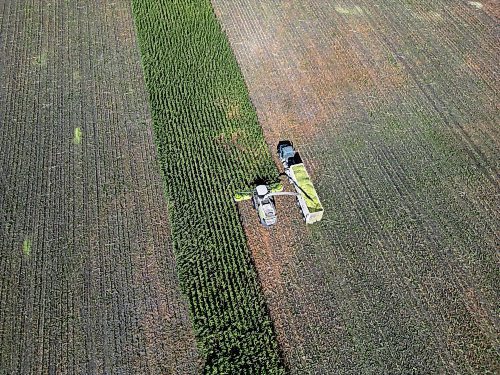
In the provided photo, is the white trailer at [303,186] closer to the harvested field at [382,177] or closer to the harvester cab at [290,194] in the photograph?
the harvester cab at [290,194]

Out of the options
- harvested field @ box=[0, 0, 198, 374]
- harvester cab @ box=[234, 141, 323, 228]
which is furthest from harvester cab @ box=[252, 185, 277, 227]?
harvested field @ box=[0, 0, 198, 374]

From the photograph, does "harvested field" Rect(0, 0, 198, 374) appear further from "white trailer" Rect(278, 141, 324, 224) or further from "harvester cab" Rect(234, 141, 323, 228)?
"white trailer" Rect(278, 141, 324, 224)

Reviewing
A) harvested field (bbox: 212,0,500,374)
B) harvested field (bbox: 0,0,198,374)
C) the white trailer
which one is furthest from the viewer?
the white trailer

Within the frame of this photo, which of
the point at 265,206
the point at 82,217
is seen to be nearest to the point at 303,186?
the point at 265,206

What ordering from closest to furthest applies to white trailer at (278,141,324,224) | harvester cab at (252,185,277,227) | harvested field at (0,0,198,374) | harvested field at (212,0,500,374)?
harvested field at (0,0,198,374), harvested field at (212,0,500,374), harvester cab at (252,185,277,227), white trailer at (278,141,324,224)

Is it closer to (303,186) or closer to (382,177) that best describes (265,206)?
(303,186)

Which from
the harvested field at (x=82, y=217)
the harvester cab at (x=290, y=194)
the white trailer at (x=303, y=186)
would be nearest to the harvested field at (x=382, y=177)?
the harvester cab at (x=290, y=194)
